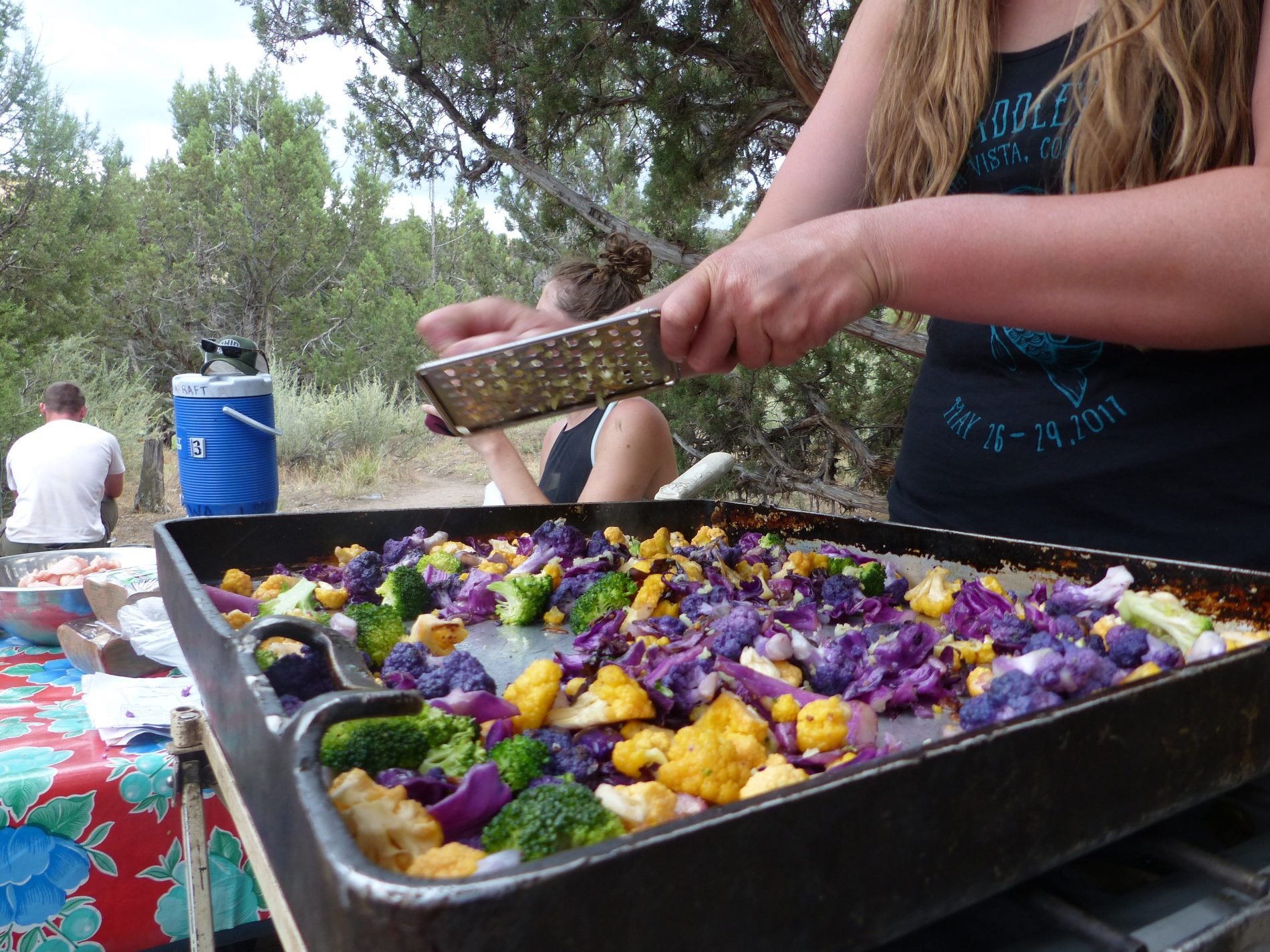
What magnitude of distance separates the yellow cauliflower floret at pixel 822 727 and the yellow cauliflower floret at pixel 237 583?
3.04ft

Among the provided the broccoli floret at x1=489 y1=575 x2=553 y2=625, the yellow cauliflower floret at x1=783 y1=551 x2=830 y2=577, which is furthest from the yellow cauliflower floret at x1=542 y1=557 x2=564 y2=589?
the yellow cauliflower floret at x1=783 y1=551 x2=830 y2=577

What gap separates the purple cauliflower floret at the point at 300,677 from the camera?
824mm

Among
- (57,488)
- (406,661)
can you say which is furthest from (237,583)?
(57,488)

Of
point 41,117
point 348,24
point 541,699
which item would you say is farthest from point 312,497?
point 541,699

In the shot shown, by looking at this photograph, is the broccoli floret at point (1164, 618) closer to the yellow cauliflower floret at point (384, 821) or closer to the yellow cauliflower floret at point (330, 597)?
the yellow cauliflower floret at point (384, 821)

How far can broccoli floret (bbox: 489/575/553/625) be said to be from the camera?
4.50 feet

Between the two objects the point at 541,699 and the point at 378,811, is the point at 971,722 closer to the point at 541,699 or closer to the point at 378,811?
the point at 541,699

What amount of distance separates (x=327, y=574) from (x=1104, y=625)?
1.18m

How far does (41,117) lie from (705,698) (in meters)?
13.4

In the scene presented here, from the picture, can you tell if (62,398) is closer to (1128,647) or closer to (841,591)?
(841,591)

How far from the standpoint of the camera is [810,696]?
990 millimetres

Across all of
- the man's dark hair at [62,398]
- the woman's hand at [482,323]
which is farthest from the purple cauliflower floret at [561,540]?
the man's dark hair at [62,398]

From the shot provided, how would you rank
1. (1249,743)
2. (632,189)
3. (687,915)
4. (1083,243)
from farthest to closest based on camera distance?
(632,189)
(1083,243)
(1249,743)
(687,915)

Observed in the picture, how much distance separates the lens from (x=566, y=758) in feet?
2.68
